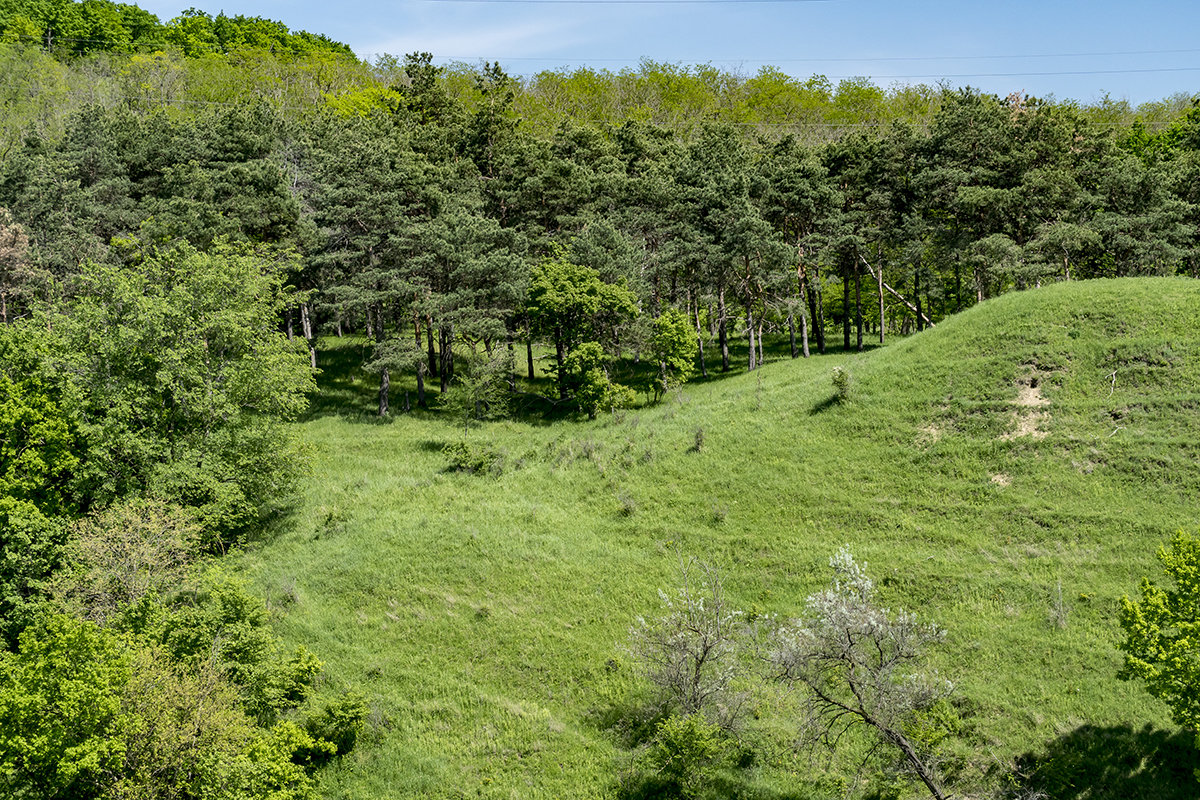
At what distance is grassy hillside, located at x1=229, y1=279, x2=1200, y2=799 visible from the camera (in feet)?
72.8

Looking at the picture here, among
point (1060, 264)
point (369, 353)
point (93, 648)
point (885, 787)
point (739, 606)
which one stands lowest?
point (885, 787)

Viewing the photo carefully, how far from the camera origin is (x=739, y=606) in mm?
27312

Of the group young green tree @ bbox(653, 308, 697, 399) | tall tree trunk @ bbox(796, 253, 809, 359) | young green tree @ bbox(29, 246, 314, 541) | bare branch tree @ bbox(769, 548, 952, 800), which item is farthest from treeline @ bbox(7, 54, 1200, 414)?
bare branch tree @ bbox(769, 548, 952, 800)

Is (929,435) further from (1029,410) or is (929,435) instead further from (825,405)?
(825,405)

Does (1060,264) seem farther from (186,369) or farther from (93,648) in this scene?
(93,648)

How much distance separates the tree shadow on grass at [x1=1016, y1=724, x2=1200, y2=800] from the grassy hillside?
0.07m

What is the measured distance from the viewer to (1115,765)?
20.0 metres

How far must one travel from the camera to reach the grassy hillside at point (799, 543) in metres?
22.2

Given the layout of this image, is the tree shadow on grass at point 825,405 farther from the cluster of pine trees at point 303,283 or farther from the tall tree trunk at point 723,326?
the tall tree trunk at point 723,326

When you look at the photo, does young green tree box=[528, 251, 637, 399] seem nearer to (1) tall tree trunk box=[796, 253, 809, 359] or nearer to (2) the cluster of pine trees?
(2) the cluster of pine trees

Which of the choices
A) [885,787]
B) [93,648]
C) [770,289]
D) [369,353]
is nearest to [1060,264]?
[770,289]

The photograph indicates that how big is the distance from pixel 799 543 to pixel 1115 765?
1205 centimetres

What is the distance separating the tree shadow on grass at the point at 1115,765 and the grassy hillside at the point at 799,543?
0.07 m

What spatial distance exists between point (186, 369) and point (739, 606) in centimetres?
2560
